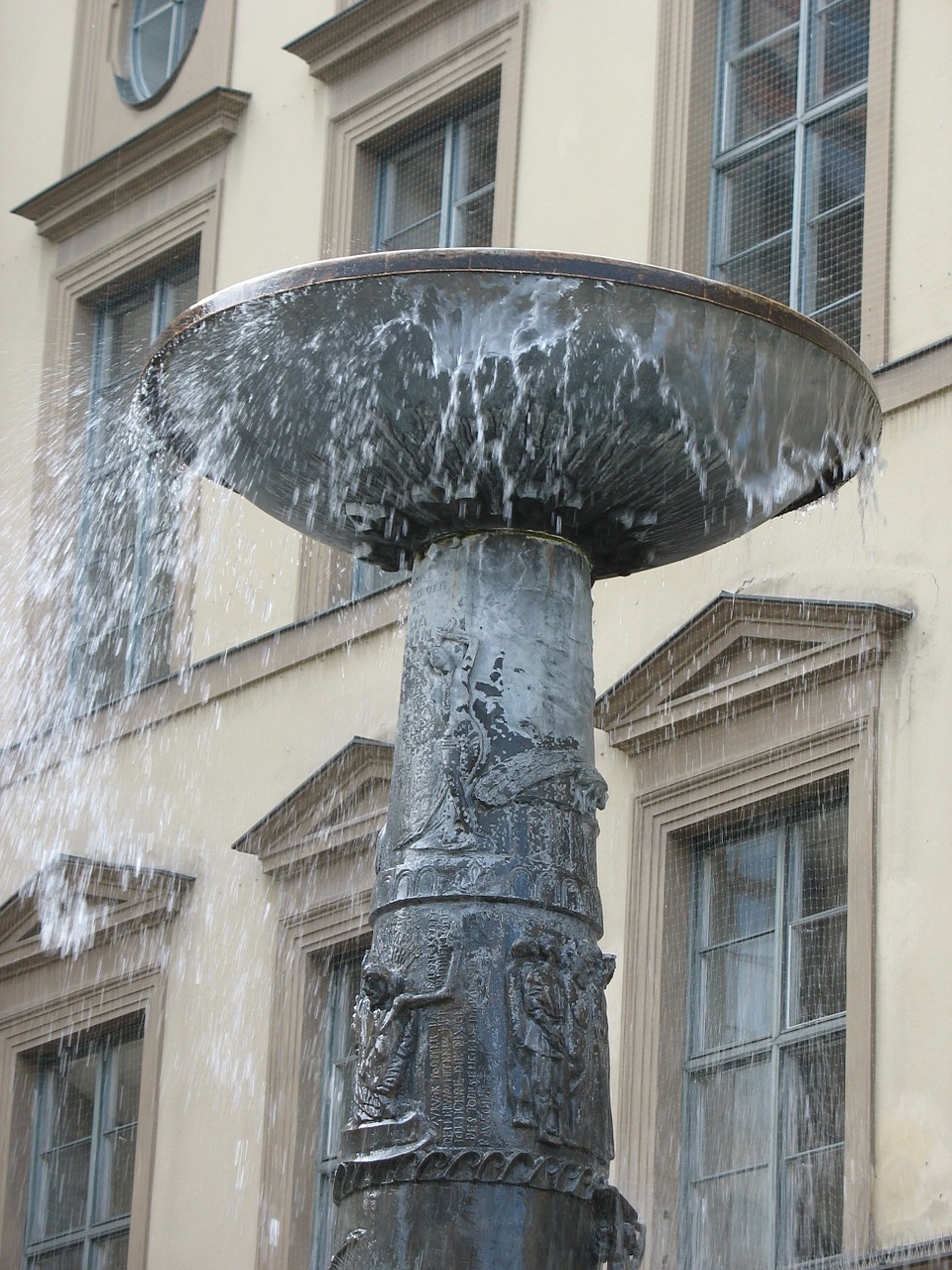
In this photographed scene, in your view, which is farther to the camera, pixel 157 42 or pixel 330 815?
pixel 157 42

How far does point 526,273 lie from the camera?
650 cm

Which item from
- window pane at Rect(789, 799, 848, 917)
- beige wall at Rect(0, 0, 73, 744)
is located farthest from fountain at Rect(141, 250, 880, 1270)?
beige wall at Rect(0, 0, 73, 744)

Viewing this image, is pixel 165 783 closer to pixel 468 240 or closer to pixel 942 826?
pixel 468 240

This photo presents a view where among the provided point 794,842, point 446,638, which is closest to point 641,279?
point 446,638

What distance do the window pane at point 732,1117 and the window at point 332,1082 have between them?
1990 millimetres

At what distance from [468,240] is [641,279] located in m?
8.18

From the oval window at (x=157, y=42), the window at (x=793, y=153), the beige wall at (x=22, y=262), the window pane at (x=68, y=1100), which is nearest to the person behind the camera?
the window at (x=793, y=153)

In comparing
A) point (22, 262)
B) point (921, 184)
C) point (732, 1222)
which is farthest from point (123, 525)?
point (732, 1222)

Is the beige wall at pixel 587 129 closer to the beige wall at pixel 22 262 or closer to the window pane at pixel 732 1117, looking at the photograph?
the window pane at pixel 732 1117

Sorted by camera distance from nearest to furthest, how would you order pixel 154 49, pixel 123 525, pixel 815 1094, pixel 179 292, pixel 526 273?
pixel 526 273
pixel 815 1094
pixel 123 525
pixel 179 292
pixel 154 49

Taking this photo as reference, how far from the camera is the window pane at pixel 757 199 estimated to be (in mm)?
12734

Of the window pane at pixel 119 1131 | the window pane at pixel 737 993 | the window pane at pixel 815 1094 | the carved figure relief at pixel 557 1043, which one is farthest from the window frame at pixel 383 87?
the carved figure relief at pixel 557 1043

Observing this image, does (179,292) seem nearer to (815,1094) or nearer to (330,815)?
(330,815)

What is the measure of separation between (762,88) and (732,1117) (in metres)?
4.82
